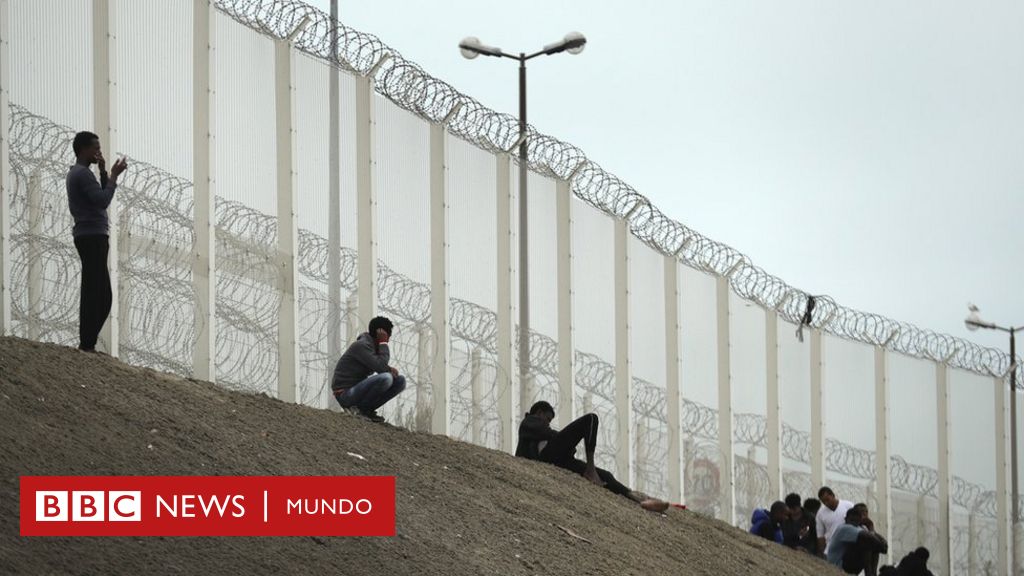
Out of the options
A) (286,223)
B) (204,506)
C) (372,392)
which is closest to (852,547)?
(372,392)

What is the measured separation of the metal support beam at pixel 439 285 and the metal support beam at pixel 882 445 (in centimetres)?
831

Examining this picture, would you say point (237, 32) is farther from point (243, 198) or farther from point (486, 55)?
point (486, 55)

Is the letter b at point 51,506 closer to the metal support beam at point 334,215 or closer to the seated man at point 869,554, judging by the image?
the metal support beam at point 334,215

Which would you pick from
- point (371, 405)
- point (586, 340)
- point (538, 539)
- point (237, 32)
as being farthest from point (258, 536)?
point (586, 340)

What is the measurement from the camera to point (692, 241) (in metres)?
20.2

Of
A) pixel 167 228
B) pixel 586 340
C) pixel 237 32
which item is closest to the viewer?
pixel 167 228

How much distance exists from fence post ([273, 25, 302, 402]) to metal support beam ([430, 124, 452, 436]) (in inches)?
82.6

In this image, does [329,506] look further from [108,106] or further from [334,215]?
[334,215]

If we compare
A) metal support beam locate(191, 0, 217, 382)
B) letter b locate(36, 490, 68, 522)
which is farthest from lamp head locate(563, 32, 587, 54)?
letter b locate(36, 490, 68, 522)

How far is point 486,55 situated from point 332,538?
38.5ft

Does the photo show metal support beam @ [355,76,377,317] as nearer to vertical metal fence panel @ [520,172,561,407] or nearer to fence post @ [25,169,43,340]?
vertical metal fence panel @ [520,172,561,407]

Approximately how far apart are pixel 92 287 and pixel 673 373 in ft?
30.4

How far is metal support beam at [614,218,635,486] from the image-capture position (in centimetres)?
1884

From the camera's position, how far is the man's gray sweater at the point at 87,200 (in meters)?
11.7
